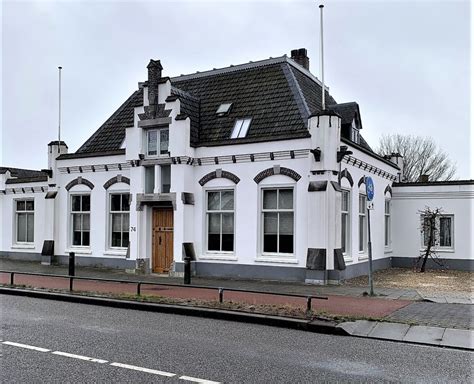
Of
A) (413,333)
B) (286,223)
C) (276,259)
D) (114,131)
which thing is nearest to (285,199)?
(286,223)

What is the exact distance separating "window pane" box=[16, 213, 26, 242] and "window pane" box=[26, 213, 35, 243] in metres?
0.27

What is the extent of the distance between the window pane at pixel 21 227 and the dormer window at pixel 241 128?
1352cm

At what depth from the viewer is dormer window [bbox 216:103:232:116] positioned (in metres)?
20.3

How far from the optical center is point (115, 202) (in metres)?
21.9

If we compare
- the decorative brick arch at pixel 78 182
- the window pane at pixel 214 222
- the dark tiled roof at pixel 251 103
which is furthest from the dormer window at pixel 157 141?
the decorative brick arch at pixel 78 182

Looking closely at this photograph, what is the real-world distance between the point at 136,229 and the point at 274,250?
5654 mm

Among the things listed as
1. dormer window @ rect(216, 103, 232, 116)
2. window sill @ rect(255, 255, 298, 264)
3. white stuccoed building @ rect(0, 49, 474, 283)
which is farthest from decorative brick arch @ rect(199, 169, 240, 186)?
window sill @ rect(255, 255, 298, 264)

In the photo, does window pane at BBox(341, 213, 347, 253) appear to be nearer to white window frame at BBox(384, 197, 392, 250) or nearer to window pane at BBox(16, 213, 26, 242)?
white window frame at BBox(384, 197, 392, 250)

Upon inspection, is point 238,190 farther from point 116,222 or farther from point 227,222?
point 116,222

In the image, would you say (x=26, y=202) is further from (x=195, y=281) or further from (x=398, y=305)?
(x=398, y=305)

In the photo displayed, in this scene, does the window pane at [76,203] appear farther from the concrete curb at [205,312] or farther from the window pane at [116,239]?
the concrete curb at [205,312]

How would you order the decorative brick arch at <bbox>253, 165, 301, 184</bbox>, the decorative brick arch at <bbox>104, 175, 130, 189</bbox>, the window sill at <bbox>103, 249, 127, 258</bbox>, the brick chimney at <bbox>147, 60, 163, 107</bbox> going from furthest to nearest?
the decorative brick arch at <bbox>104, 175, 130, 189</bbox> → the window sill at <bbox>103, 249, 127, 258</bbox> → the brick chimney at <bbox>147, 60, 163, 107</bbox> → the decorative brick arch at <bbox>253, 165, 301, 184</bbox>

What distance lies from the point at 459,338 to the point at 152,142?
46.8ft

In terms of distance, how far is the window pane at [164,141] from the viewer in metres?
20.0
